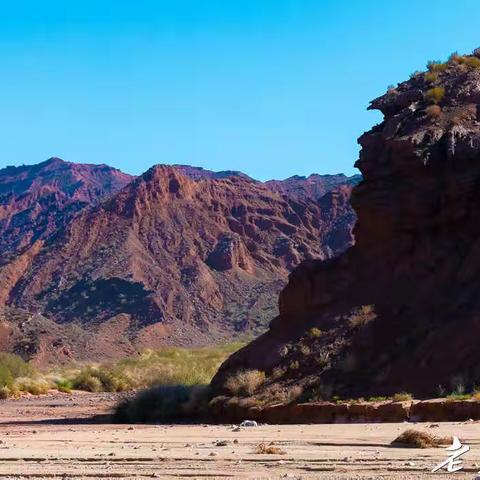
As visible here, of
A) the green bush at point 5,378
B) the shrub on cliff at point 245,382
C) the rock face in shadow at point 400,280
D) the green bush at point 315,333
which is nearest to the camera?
the rock face in shadow at point 400,280

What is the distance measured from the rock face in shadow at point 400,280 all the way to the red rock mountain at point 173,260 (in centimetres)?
5456

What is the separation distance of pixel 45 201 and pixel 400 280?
144m

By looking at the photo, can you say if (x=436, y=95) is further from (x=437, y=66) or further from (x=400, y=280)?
(x=400, y=280)

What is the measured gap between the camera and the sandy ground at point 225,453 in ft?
41.5

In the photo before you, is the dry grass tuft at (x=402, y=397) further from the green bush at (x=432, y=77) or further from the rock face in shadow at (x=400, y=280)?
the green bush at (x=432, y=77)

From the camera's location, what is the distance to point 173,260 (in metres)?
105

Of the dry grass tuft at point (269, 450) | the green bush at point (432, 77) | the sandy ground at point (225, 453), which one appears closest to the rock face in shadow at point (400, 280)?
the green bush at point (432, 77)

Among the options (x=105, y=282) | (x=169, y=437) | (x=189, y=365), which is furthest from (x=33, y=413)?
(x=105, y=282)

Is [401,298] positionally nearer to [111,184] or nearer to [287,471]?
[287,471]

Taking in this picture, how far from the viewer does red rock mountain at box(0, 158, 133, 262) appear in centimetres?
14838

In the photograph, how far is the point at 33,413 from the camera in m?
34.2

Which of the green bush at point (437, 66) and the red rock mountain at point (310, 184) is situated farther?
the red rock mountain at point (310, 184)

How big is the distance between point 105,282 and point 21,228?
64.6 meters

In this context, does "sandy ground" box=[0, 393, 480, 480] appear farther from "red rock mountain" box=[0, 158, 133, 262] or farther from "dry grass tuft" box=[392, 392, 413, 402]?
"red rock mountain" box=[0, 158, 133, 262]
